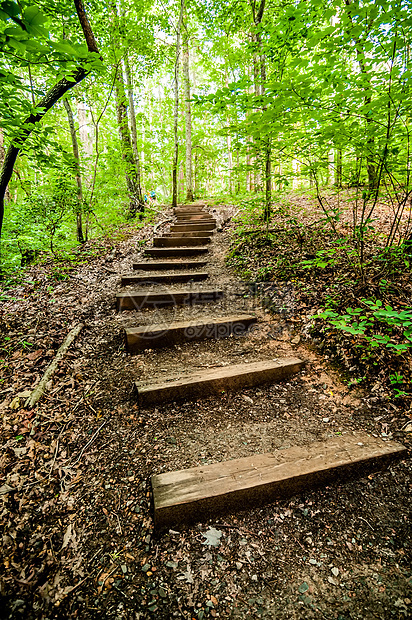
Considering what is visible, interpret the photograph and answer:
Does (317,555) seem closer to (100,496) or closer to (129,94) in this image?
(100,496)

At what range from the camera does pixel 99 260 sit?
20.7 feet

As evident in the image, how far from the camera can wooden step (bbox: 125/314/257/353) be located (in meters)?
3.15

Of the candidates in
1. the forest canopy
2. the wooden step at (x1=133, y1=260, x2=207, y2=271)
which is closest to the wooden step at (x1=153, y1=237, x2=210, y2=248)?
the wooden step at (x1=133, y1=260, x2=207, y2=271)

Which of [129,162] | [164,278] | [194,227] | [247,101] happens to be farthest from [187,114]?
[164,278]

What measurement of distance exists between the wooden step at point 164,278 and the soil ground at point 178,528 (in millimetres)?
1878

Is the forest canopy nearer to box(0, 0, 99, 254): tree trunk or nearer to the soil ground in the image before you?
box(0, 0, 99, 254): tree trunk

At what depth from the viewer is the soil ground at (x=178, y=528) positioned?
1404 millimetres

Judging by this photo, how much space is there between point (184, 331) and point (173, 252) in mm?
3240

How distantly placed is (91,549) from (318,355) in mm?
2567

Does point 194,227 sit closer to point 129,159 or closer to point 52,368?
point 129,159

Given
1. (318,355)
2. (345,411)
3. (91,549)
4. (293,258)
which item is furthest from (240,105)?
(91,549)

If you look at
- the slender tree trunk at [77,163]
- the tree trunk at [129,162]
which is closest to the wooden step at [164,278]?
the slender tree trunk at [77,163]

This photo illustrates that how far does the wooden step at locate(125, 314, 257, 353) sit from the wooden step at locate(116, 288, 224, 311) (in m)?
0.68

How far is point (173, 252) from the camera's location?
6.06 m
